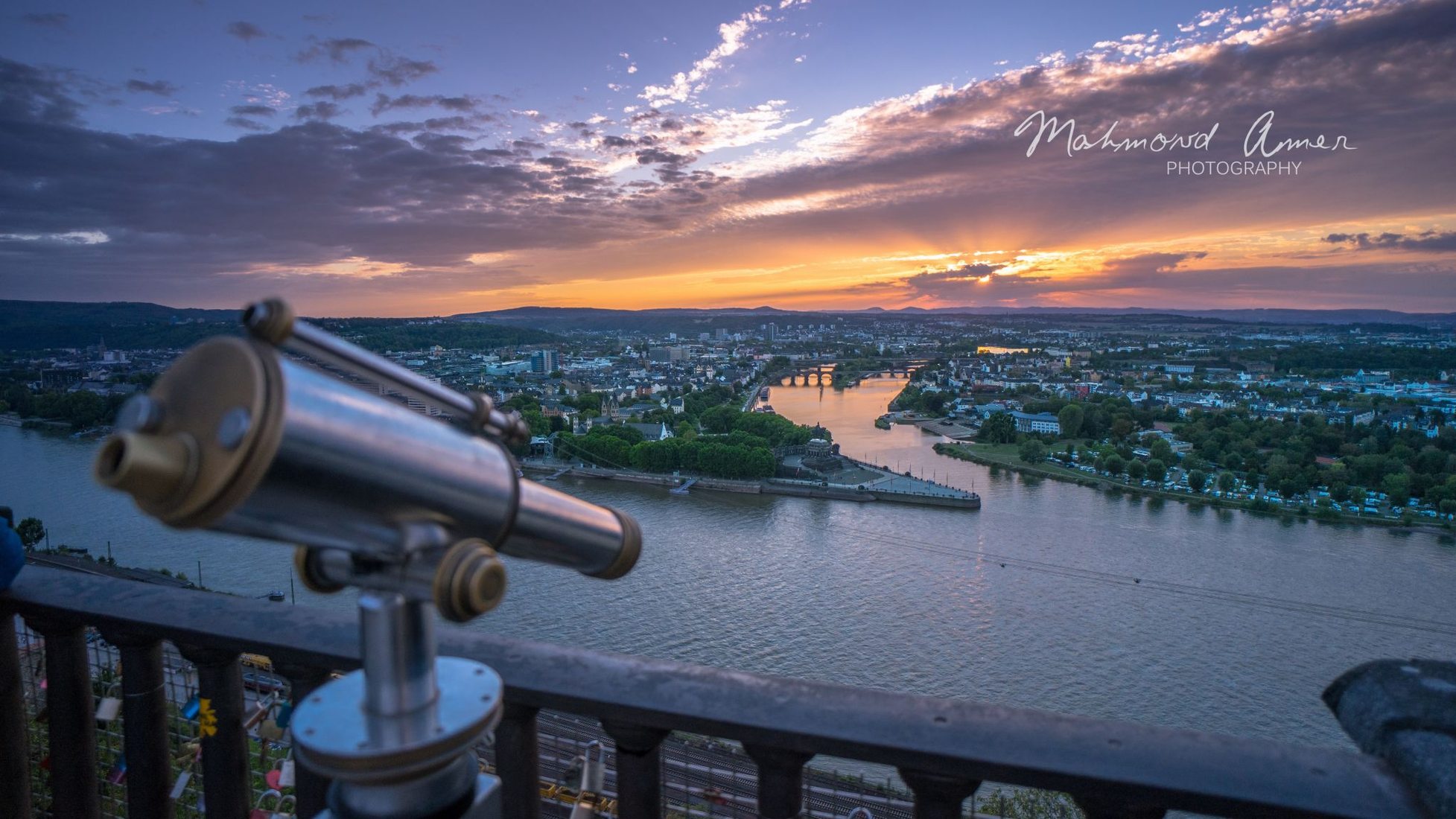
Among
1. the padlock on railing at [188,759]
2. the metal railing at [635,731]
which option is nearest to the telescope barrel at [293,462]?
the metal railing at [635,731]

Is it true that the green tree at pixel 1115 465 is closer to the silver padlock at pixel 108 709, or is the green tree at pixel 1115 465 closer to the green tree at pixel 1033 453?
the green tree at pixel 1033 453

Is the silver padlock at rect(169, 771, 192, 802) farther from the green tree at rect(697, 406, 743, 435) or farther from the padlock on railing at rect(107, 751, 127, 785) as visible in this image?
the green tree at rect(697, 406, 743, 435)

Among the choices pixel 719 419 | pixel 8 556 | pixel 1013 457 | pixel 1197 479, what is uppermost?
pixel 8 556

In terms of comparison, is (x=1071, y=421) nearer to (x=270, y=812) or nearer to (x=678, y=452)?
(x=678, y=452)

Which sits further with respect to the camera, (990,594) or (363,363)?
(990,594)

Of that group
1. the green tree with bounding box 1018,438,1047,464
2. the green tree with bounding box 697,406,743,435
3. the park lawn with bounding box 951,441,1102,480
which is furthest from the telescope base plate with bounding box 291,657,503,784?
the green tree with bounding box 697,406,743,435

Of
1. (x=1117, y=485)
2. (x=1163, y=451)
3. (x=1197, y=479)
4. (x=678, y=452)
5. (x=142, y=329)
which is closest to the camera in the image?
(x=142, y=329)

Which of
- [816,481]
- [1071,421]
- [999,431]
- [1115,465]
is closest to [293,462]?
[816,481]
